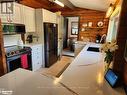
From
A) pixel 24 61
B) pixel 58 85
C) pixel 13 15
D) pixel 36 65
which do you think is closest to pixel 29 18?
pixel 13 15

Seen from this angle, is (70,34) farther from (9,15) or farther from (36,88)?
(36,88)

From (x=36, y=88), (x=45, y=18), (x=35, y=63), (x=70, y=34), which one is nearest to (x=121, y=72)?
(x=36, y=88)

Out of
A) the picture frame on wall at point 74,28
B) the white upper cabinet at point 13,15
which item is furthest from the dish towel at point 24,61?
the picture frame on wall at point 74,28

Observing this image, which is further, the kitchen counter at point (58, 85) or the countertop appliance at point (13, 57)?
the countertop appliance at point (13, 57)

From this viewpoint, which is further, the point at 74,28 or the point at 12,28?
the point at 74,28

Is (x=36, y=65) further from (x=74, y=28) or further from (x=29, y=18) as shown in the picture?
(x=74, y=28)

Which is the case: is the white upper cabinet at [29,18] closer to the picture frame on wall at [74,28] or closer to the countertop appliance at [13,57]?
the countertop appliance at [13,57]

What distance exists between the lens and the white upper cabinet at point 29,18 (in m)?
3.28

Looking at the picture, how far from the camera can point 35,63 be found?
139 inches

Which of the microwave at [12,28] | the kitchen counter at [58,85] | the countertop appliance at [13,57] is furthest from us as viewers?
the microwave at [12,28]

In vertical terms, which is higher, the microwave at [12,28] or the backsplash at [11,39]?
the microwave at [12,28]

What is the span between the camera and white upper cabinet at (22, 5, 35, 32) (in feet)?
10.8

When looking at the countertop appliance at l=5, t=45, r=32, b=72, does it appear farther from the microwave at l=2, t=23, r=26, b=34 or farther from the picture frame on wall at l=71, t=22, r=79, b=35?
the picture frame on wall at l=71, t=22, r=79, b=35

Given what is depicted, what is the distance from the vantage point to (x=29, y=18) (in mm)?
3484
